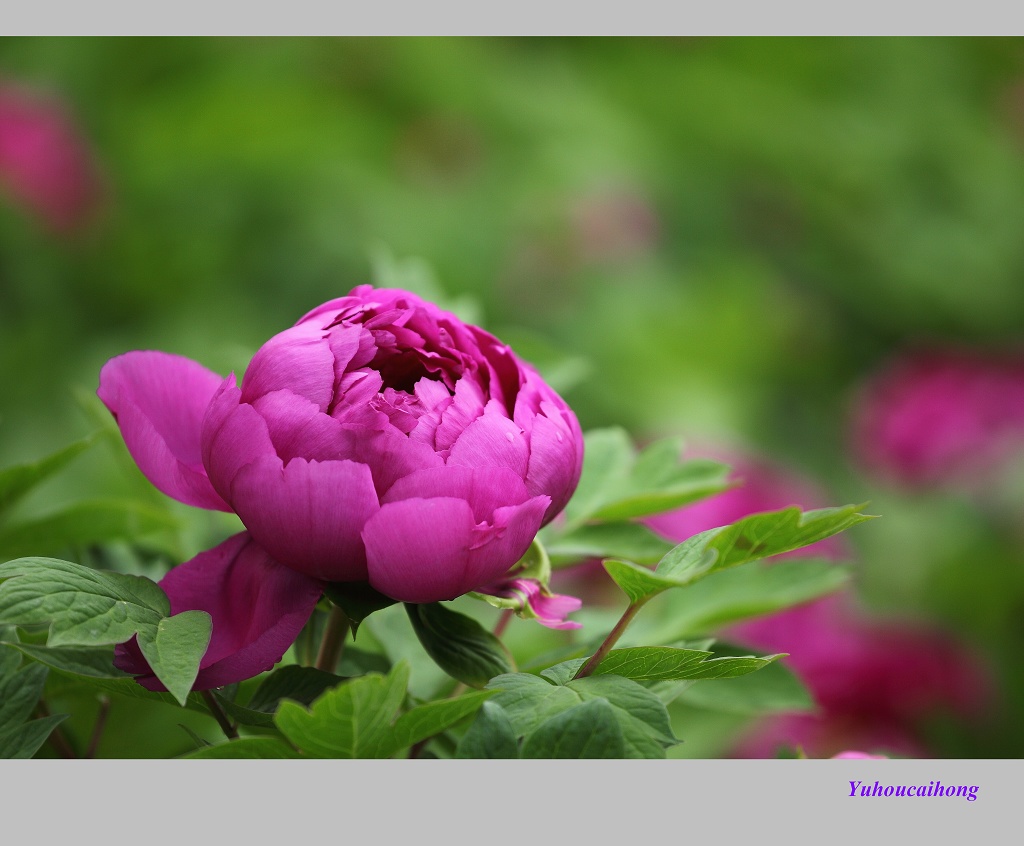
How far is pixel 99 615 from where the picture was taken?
37 centimetres

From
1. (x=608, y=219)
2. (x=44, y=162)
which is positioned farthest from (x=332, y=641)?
(x=608, y=219)

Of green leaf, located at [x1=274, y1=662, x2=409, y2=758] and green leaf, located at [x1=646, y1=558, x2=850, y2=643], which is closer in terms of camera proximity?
green leaf, located at [x1=274, y1=662, x2=409, y2=758]

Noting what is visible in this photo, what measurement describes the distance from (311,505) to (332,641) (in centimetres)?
10

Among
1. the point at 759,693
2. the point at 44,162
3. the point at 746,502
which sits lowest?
the point at 746,502

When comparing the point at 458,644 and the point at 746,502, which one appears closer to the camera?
the point at 458,644

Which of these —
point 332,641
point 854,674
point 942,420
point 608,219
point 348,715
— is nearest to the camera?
point 348,715

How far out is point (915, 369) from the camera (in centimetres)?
176

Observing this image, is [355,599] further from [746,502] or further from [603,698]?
[746,502]

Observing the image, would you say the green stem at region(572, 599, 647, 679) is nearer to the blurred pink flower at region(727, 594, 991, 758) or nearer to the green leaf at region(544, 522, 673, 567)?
the green leaf at region(544, 522, 673, 567)

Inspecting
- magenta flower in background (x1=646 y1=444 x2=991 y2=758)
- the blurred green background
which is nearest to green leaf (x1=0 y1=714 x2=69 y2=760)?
magenta flower in background (x1=646 y1=444 x2=991 y2=758)

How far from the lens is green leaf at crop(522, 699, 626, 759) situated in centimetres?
36

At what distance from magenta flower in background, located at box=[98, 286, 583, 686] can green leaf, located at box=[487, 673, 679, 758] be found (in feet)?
0.13

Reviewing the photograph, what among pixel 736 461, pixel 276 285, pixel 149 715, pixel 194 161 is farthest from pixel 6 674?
pixel 194 161

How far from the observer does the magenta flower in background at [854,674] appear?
3.53ft
